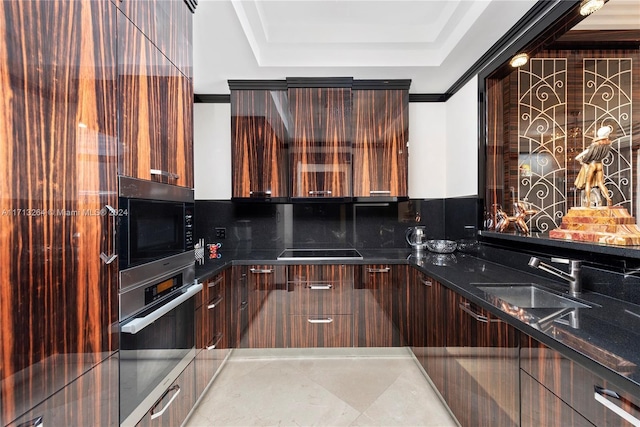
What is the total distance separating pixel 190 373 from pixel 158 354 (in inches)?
17.3

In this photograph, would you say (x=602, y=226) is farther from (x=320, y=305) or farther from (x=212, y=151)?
(x=212, y=151)

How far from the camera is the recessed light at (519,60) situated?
70.1 inches

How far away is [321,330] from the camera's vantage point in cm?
226

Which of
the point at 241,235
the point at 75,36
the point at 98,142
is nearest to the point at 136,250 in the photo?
the point at 98,142

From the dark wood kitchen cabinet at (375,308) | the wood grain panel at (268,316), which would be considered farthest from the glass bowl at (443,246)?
the wood grain panel at (268,316)

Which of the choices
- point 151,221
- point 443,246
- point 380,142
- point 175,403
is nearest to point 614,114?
point 443,246

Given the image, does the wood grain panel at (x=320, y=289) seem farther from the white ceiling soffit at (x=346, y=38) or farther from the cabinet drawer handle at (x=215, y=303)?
the white ceiling soffit at (x=346, y=38)

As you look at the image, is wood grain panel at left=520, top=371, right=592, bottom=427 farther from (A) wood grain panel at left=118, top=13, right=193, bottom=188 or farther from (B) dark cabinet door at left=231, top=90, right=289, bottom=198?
(B) dark cabinet door at left=231, top=90, right=289, bottom=198

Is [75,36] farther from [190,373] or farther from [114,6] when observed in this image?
[190,373]

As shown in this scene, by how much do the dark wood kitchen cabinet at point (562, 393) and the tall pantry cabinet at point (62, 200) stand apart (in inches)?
58.6

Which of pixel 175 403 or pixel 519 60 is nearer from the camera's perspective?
pixel 175 403

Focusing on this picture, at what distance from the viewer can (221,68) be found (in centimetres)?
223

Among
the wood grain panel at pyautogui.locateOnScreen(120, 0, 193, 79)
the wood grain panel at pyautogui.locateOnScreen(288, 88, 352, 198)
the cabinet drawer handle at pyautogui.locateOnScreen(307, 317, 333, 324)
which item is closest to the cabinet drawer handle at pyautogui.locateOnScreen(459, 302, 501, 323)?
the cabinet drawer handle at pyautogui.locateOnScreen(307, 317, 333, 324)

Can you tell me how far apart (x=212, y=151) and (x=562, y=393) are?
2.96m
